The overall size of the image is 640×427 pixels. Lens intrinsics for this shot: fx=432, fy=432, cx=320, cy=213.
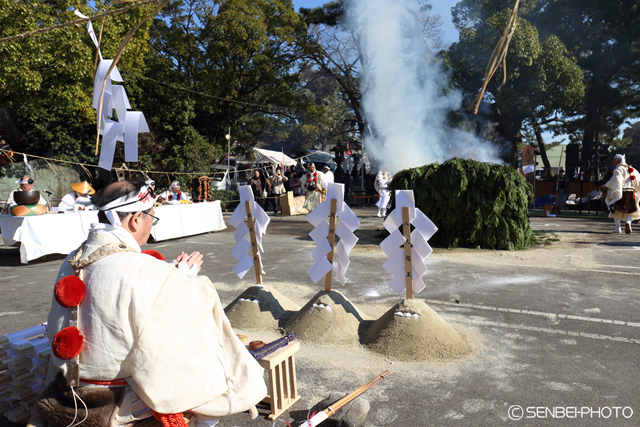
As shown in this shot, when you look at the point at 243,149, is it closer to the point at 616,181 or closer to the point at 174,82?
the point at 174,82

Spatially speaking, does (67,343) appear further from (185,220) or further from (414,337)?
(185,220)

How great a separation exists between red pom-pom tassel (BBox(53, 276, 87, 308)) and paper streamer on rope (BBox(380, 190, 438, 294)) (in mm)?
2908

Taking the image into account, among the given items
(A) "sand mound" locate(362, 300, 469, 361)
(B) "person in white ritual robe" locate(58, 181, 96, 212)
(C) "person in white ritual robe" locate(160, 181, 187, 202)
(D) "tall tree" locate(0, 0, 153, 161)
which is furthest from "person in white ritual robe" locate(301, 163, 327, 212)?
(A) "sand mound" locate(362, 300, 469, 361)

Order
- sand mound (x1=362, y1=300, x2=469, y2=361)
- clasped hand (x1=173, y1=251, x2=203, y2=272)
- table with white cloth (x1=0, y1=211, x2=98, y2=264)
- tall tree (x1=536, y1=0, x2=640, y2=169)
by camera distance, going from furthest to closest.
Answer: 1. tall tree (x1=536, y1=0, x2=640, y2=169)
2. table with white cloth (x1=0, y1=211, x2=98, y2=264)
3. sand mound (x1=362, y1=300, x2=469, y2=361)
4. clasped hand (x1=173, y1=251, x2=203, y2=272)

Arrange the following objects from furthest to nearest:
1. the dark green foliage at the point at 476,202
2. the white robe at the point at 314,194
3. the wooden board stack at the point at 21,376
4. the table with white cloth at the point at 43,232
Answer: the white robe at the point at 314,194, the dark green foliage at the point at 476,202, the table with white cloth at the point at 43,232, the wooden board stack at the point at 21,376

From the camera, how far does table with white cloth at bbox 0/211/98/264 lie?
826 cm

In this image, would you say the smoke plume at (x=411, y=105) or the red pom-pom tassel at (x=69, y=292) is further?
the smoke plume at (x=411, y=105)

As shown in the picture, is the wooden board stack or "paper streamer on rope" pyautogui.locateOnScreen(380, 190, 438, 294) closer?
the wooden board stack

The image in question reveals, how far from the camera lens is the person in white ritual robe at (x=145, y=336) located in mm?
1868

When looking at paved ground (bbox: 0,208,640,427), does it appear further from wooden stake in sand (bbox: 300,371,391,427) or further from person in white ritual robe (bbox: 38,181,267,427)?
person in white ritual robe (bbox: 38,181,267,427)

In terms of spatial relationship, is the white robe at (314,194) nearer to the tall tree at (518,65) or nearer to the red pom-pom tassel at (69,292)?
the tall tree at (518,65)

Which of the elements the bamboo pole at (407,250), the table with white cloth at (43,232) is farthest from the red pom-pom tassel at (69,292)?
the table with white cloth at (43,232)

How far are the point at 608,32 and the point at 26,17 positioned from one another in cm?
2628

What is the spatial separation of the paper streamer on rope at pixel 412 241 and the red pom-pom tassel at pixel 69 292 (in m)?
2.91
